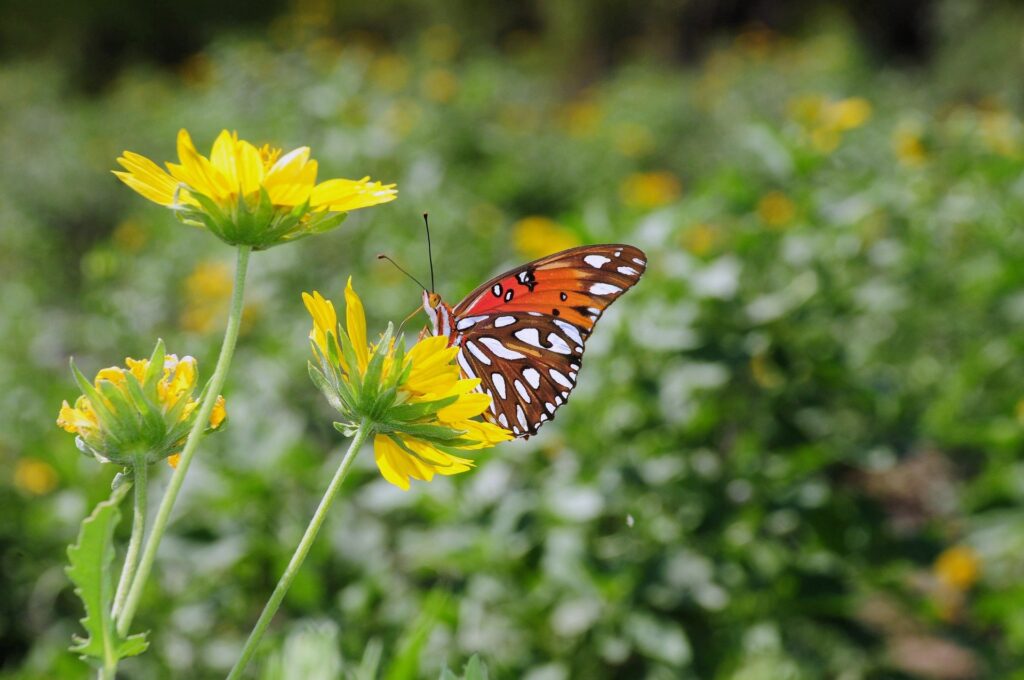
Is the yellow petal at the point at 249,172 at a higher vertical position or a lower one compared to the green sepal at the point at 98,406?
higher

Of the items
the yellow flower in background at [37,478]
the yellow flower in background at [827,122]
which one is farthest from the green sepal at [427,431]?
the yellow flower in background at [37,478]

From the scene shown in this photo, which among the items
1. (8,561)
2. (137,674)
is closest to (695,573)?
(137,674)

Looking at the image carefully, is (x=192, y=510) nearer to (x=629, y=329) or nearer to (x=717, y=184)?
(x=629, y=329)

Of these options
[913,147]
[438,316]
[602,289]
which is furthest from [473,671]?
[913,147]

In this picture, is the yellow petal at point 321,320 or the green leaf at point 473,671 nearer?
the green leaf at point 473,671

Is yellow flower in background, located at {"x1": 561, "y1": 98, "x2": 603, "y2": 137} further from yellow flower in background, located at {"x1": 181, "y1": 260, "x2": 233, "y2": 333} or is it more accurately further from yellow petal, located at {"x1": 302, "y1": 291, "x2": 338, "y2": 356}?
yellow petal, located at {"x1": 302, "y1": 291, "x2": 338, "y2": 356}

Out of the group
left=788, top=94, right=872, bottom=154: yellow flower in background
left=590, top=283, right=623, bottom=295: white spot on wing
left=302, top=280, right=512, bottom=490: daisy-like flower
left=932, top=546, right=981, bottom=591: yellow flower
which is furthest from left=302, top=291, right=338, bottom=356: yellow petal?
left=932, top=546, right=981, bottom=591: yellow flower

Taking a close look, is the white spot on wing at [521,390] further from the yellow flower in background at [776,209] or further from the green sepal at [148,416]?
the yellow flower in background at [776,209]
